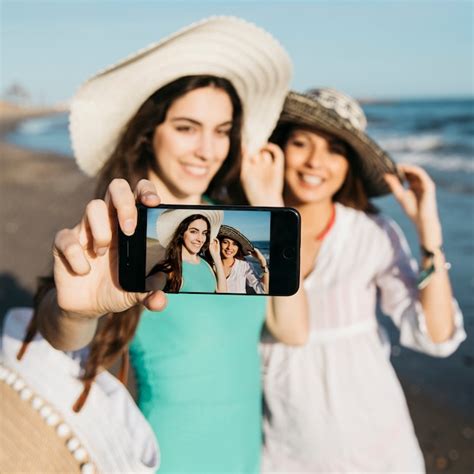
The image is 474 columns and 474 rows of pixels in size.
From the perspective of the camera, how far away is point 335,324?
1.77 meters

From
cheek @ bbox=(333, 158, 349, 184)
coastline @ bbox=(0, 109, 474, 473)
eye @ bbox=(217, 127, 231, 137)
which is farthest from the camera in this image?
coastline @ bbox=(0, 109, 474, 473)

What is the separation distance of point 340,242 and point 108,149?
70cm

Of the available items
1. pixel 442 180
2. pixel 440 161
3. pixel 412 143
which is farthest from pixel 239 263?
pixel 412 143

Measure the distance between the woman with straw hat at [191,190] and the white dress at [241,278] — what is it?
431 millimetres

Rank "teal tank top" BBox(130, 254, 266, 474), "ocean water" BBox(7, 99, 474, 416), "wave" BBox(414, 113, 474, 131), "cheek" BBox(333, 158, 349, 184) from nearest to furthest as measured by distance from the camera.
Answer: "teal tank top" BBox(130, 254, 266, 474) < "cheek" BBox(333, 158, 349, 184) < "ocean water" BBox(7, 99, 474, 416) < "wave" BBox(414, 113, 474, 131)

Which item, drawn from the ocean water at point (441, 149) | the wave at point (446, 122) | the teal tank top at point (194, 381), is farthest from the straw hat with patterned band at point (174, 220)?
the wave at point (446, 122)

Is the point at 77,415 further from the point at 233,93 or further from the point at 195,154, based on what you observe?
the point at 233,93

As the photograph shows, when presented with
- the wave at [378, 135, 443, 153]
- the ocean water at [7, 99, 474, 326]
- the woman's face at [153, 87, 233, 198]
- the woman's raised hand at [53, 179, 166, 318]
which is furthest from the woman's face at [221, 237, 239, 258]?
the wave at [378, 135, 443, 153]

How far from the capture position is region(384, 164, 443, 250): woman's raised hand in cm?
180

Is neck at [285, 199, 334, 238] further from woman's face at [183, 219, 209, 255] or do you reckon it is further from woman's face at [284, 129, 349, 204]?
Answer: woman's face at [183, 219, 209, 255]

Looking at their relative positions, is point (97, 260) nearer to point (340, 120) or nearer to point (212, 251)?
point (212, 251)

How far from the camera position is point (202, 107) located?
1.60 m

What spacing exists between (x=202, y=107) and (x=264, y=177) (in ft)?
0.76

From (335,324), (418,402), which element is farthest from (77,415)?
(418,402)
